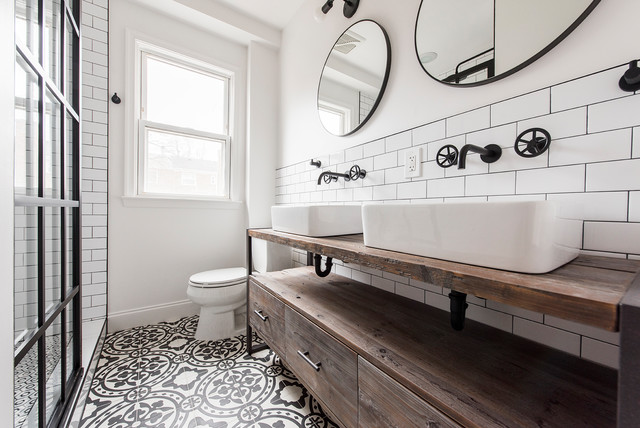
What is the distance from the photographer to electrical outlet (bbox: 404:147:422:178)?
3.86 ft

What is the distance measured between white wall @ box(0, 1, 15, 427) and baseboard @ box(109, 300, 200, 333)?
157 centimetres

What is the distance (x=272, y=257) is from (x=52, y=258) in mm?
1277

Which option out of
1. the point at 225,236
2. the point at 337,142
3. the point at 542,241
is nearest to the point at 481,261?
the point at 542,241

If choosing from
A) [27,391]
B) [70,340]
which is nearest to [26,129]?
[27,391]

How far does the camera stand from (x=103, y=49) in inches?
73.8

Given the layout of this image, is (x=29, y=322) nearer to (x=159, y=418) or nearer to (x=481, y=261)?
(x=159, y=418)

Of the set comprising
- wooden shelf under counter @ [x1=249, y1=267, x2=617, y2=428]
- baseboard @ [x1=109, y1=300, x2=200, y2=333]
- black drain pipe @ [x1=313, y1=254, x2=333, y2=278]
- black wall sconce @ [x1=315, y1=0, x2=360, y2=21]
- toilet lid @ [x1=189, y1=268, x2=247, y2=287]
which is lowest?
baseboard @ [x1=109, y1=300, x2=200, y2=333]

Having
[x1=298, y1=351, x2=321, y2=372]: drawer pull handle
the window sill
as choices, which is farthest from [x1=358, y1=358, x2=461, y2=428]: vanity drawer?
the window sill

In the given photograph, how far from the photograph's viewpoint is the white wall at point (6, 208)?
22.9 inches

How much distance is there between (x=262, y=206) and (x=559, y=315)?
2.18m

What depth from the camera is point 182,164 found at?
2246mm

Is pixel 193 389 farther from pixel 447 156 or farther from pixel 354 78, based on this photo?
pixel 354 78

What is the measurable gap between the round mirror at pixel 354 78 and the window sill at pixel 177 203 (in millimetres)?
1212

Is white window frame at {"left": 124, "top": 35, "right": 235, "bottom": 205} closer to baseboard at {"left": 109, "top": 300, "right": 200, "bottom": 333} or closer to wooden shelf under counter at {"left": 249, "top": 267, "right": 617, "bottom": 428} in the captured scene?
baseboard at {"left": 109, "top": 300, "right": 200, "bottom": 333}
